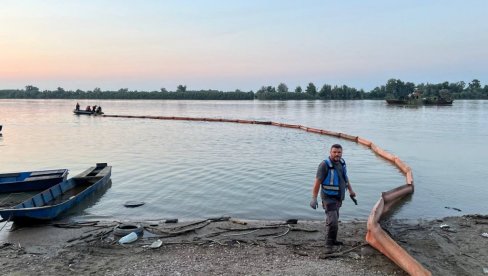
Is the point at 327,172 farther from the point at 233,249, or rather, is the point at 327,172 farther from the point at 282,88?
the point at 282,88

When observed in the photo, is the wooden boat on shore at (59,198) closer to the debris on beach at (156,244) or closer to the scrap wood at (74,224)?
the scrap wood at (74,224)

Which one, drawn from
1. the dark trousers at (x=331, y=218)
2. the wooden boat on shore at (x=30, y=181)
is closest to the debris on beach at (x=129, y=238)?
the dark trousers at (x=331, y=218)

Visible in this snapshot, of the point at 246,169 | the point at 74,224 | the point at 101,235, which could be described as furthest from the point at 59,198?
the point at 246,169

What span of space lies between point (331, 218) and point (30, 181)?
35.4 feet

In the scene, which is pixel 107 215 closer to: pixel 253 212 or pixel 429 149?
pixel 253 212

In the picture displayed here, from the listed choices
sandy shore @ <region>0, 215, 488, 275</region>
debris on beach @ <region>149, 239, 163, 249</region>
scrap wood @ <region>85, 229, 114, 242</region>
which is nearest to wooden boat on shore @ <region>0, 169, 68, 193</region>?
sandy shore @ <region>0, 215, 488, 275</region>

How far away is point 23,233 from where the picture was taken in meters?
10.2

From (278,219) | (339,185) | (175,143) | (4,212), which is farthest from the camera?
(175,143)

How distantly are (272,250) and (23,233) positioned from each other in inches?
238

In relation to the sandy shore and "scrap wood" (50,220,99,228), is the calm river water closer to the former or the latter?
"scrap wood" (50,220,99,228)

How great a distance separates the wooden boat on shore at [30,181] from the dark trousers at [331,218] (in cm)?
1010

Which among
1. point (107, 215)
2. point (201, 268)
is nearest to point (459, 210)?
point (201, 268)

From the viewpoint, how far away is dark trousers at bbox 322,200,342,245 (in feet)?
27.5

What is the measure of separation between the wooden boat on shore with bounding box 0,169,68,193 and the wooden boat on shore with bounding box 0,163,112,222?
74 cm
